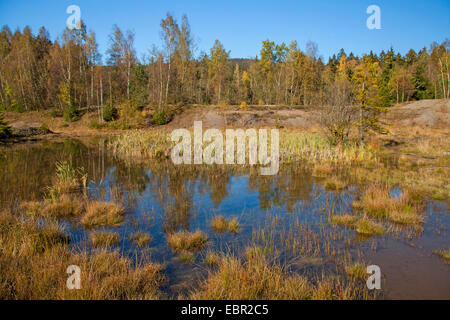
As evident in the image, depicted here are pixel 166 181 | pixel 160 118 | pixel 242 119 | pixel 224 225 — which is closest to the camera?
pixel 224 225

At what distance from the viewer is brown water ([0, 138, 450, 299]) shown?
4.37 m

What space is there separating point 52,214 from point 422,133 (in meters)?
28.2

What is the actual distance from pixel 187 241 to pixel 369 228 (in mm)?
3744

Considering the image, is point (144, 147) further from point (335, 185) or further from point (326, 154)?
point (335, 185)

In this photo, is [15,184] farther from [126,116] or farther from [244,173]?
[126,116]

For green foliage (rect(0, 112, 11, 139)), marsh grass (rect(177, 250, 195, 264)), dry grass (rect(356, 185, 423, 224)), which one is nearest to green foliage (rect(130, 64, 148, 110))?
green foliage (rect(0, 112, 11, 139))

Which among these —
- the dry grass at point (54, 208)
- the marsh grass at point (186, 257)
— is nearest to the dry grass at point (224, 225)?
the marsh grass at point (186, 257)

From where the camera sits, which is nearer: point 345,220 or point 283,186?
point 345,220

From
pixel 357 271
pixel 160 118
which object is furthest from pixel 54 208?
pixel 160 118

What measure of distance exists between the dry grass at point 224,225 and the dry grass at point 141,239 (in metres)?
1.41

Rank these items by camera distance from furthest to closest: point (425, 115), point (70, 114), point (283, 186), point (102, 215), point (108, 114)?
point (70, 114) → point (108, 114) → point (425, 115) → point (283, 186) → point (102, 215)

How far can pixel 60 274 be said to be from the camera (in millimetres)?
3770

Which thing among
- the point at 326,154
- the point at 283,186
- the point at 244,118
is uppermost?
the point at 244,118

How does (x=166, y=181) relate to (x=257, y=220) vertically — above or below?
above
